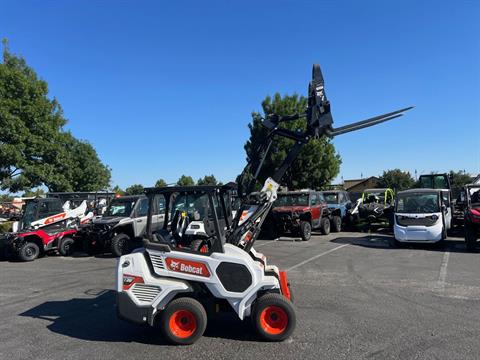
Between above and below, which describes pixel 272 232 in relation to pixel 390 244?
above

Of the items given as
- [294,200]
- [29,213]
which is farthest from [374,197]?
[29,213]

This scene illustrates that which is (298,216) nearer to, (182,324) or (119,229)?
(119,229)

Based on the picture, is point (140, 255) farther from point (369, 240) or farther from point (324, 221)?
point (324, 221)

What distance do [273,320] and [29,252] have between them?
10.8 metres

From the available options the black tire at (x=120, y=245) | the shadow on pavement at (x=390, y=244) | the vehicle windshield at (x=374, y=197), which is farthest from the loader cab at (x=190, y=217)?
the vehicle windshield at (x=374, y=197)

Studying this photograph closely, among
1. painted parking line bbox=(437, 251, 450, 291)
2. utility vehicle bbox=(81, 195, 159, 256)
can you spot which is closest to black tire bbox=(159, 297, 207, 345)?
painted parking line bbox=(437, 251, 450, 291)

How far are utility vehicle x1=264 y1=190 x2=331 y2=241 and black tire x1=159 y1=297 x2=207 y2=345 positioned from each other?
10675 millimetres

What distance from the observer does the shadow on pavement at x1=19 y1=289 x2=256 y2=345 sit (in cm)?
533

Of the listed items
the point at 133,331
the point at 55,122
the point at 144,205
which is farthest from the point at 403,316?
the point at 55,122

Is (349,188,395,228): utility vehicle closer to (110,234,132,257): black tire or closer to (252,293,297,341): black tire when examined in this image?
(110,234,132,257): black tire

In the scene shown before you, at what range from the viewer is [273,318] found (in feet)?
16.7

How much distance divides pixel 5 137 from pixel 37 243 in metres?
7.87

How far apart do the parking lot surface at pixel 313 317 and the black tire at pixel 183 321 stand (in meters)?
0.14

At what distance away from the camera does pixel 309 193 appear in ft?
54.1
